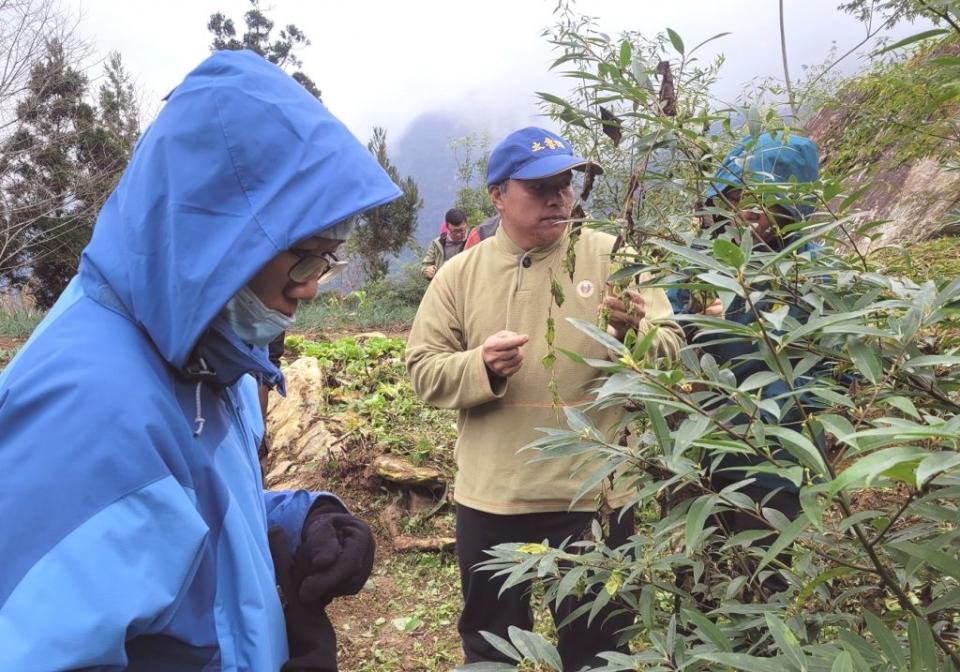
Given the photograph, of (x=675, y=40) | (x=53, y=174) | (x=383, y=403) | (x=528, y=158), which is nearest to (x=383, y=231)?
(x=53, y=174)

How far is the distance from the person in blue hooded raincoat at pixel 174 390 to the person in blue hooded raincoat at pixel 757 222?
0.64 metres

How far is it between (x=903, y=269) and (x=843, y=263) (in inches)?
6.5

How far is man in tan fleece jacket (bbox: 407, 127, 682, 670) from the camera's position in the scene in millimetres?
2146

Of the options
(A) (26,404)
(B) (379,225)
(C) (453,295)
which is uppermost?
(A) (26,404)

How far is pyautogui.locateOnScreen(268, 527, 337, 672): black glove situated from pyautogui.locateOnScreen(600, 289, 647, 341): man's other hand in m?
0.94

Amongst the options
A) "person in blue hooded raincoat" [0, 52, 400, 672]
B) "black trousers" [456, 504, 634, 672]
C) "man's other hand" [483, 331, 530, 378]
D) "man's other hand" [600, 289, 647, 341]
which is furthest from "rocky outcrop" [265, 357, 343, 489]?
"person in blue hooded raincoat" [0, 52, 400, 672]

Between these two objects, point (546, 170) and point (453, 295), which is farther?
point (453, 295)

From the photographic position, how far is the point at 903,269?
3.81 feet

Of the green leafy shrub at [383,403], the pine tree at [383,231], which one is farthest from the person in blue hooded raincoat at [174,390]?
the pine tree at [383,231]

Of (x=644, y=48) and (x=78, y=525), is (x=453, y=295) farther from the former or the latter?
(x=78, y=525)

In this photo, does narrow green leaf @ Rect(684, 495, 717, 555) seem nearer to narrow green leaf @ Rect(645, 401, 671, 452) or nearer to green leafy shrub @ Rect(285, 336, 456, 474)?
narrow green leaf @ Rect(645, 401, 671, 452)

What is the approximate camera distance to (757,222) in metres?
1.59

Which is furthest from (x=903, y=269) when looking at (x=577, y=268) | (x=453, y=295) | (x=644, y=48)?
(x=453, y=295)

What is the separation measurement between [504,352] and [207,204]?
3.81ft
